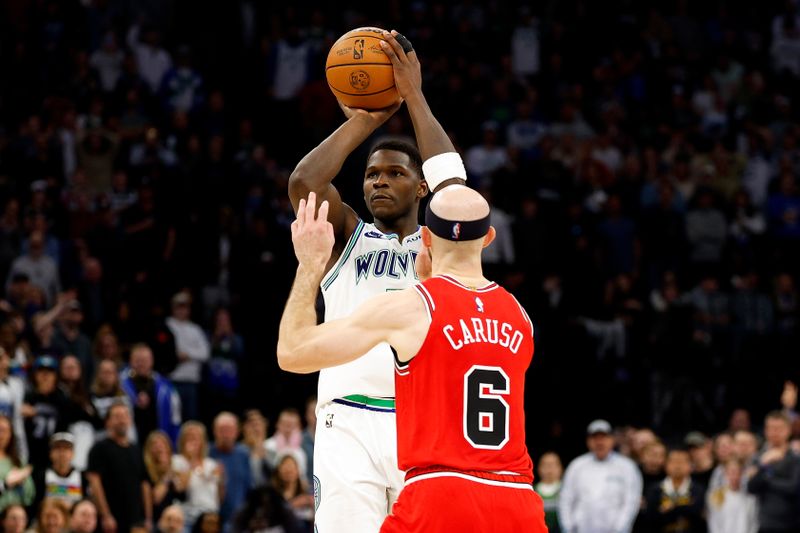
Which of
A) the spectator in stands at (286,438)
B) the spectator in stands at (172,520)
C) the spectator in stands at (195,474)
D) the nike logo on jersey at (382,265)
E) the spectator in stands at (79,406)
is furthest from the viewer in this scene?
the spectator in stands at (286,438)

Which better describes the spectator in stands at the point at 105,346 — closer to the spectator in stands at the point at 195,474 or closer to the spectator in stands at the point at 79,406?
the spectator in stands at the point at 79,406

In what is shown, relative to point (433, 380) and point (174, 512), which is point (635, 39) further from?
point (433, 380)

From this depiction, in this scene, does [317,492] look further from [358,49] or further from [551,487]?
[551,487]

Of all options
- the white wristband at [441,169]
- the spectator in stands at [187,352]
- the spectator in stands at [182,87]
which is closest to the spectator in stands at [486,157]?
the spectator in stands at [182,87]

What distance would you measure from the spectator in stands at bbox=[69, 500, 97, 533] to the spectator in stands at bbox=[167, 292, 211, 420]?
3.81 meters

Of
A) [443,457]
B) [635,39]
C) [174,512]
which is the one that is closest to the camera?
[443,457]

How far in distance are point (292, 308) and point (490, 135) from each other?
53.6ft

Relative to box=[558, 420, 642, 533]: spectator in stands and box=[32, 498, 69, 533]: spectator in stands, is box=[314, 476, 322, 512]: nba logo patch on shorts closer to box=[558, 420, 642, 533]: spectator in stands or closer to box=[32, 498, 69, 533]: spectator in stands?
box=[32, 498, 69, 533]: spectator in stands

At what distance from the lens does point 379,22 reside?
25.0m

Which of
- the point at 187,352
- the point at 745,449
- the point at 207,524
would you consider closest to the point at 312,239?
the point at 207,524

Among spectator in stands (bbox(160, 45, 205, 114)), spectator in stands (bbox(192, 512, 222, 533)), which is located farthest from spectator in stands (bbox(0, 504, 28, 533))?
spectator in stands (bbox(160, 45, 205, 114))

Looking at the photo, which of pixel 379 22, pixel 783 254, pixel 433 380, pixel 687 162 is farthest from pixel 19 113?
pixel 433 380

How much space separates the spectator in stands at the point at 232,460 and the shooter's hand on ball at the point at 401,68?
9254mm

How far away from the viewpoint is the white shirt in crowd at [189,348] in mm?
17703
